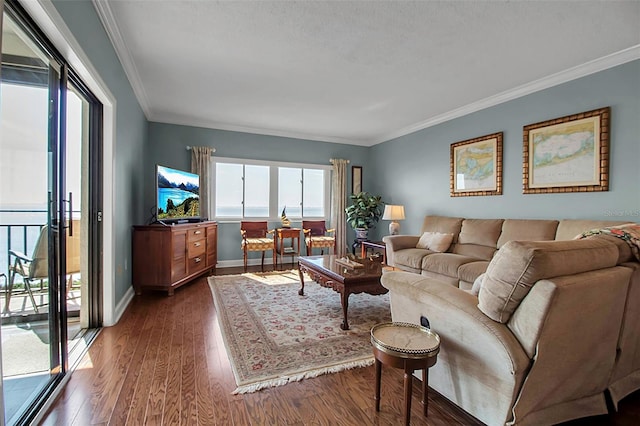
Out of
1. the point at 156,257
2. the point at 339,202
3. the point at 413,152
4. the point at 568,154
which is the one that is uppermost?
the point at 413,152

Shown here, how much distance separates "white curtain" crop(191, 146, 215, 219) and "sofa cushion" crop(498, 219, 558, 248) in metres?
4.57

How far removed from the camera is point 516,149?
3.91m

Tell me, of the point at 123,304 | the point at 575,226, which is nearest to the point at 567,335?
the point at 575,226

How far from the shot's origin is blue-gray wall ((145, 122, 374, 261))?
5.17 meters

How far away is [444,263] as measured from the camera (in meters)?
3.68

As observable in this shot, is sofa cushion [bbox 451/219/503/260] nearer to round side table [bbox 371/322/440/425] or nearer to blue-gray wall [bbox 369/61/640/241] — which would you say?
blue-gray wall [bbox 369/61/640/241]

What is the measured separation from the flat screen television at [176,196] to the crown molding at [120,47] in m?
0.97

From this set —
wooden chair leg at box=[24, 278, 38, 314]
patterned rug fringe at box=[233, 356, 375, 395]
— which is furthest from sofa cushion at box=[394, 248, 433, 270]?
wooden chair leg at box=[24, 278, 38, 314]

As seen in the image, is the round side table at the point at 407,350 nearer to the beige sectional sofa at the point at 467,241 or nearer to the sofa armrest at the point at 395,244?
the beige sectional sofa at the point at 467,241

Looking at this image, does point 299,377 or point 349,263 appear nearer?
point 299,377

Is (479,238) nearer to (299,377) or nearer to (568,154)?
(568,154)

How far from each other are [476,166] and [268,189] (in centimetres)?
363

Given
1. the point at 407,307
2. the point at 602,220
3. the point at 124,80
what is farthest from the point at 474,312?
the point at 124,80

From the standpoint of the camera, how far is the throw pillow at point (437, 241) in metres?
4.24
